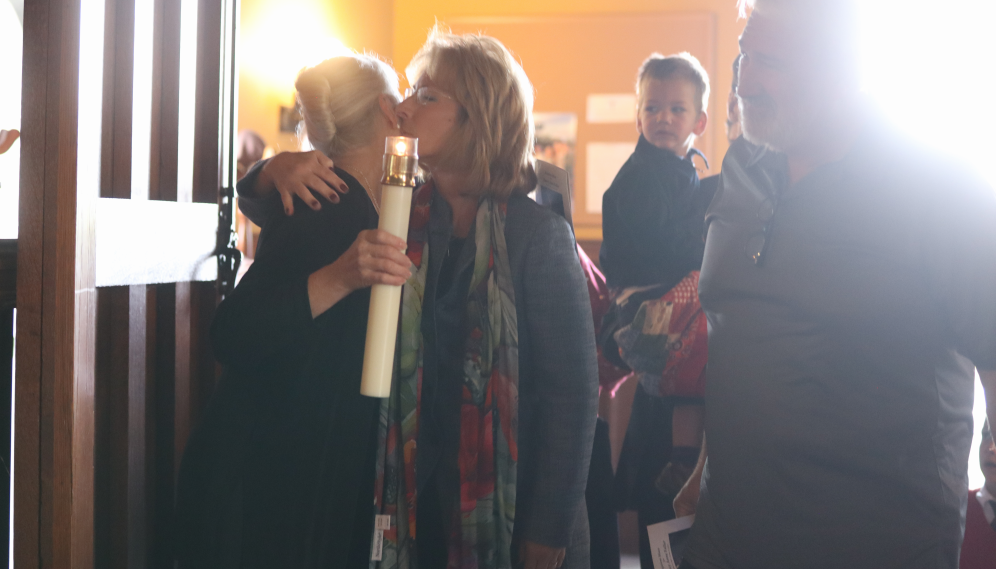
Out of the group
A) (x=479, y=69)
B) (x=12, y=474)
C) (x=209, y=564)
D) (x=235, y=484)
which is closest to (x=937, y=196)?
(x=479, y=69)

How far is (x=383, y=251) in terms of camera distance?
84 centimetres

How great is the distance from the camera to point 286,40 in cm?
428

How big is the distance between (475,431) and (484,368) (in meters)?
0.11

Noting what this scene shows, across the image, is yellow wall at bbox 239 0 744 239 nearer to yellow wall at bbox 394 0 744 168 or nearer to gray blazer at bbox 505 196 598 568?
yellow wall at bbox 394 0 744 168

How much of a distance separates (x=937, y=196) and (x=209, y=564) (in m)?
1.26

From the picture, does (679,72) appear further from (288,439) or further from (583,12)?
(583,12)

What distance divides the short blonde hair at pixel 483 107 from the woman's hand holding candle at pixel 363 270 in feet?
1.01

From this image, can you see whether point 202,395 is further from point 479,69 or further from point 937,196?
point 937,196

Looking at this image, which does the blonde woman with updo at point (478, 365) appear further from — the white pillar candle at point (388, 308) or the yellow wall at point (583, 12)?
the yellow wall at point (583, 12)

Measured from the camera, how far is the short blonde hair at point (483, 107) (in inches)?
50.8

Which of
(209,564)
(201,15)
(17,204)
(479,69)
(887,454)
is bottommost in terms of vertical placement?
(209,564)

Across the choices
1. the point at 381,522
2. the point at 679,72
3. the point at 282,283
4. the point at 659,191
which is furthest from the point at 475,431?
the point at 679,72

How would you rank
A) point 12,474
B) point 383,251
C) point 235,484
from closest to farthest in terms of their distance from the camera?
1. point 383,251
2. point 12,474
3. point 235,484

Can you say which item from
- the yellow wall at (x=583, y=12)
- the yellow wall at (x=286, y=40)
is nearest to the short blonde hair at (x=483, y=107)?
the yellow wall at (x=286, y=40)
